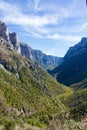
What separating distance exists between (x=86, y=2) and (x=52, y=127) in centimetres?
861

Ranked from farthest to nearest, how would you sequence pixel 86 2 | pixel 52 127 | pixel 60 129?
pixel 52 127 < pixel 60 129 < pixel 86 2

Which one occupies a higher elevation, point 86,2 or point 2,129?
point 86,2

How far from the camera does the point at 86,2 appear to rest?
1184 cm

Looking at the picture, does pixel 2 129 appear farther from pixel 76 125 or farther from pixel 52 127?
pixel 76 125

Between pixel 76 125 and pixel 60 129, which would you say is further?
A: pixel 60 129

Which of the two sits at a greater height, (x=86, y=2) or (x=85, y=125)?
(x=86, y=2)

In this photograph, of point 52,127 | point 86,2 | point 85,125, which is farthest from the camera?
point 52,127

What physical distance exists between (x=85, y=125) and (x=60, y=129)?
2.09 meters

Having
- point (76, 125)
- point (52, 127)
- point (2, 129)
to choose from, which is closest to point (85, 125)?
point (76, 125)

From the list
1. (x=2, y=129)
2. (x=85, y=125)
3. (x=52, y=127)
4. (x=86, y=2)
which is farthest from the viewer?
(x=2, y=129)

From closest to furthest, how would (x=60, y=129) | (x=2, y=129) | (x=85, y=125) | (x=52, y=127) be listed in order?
(x=85, y=125)
(x=60, y=129)
(x=52, y=127)
(x=2, y=129)

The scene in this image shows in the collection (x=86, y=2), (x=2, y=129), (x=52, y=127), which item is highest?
(x=86, y=2)

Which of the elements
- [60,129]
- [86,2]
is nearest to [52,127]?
[60,129]

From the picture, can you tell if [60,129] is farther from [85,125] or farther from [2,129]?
[2,129]
